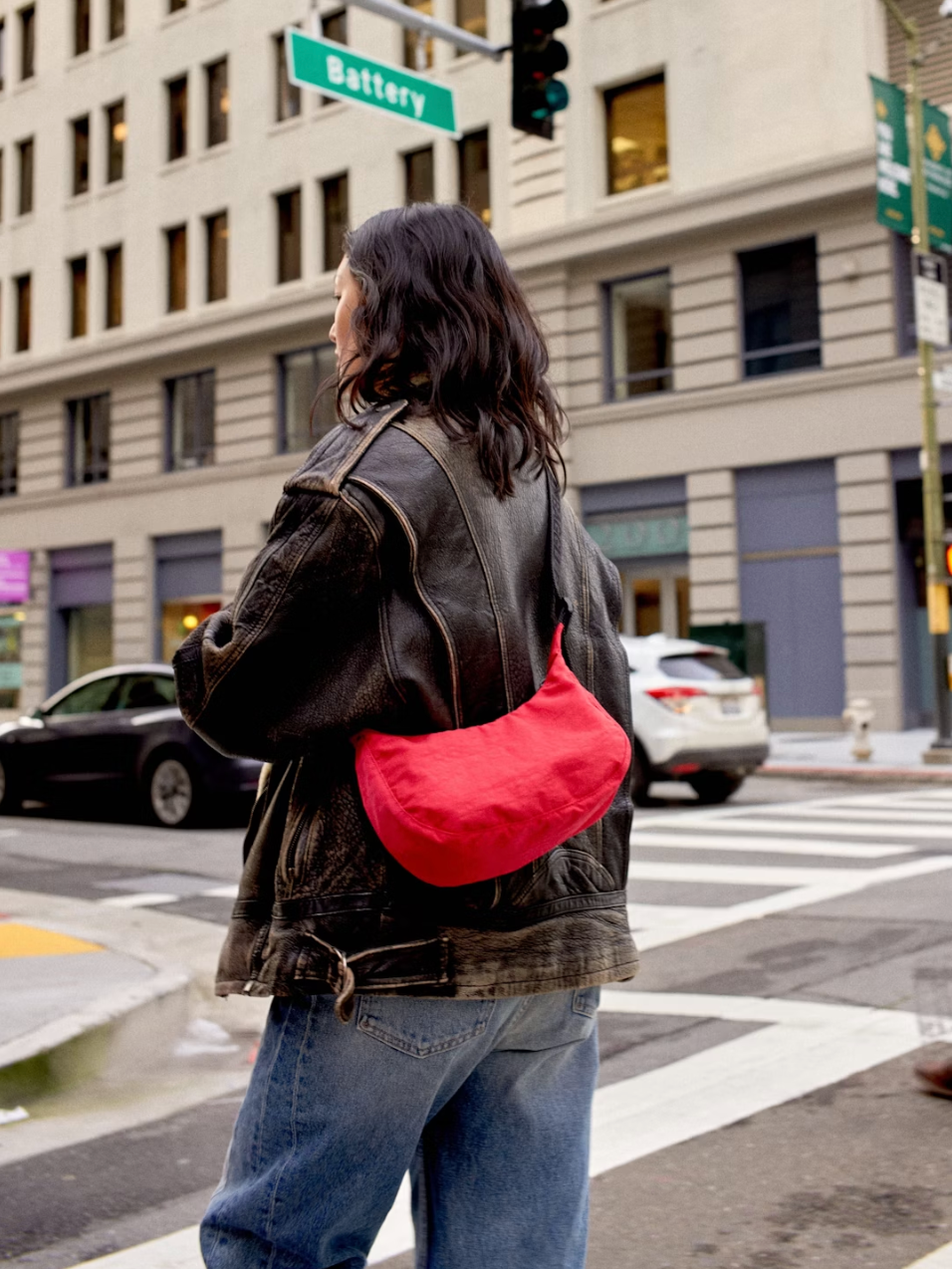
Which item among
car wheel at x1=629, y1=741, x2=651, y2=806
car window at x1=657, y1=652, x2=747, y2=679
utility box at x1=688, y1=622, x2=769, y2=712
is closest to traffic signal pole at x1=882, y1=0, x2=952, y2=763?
utility box at x1=688, y1=622, x2=769, y2=712

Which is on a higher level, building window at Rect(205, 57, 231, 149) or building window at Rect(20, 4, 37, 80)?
building window at Rect(20, 4, 37, 80)

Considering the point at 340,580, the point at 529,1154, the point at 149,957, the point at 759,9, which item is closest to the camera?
the point at 340,580

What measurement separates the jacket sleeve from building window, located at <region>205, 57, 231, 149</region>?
29398 mm

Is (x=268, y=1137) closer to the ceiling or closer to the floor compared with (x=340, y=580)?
closer to the floor

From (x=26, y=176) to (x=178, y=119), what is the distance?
532 cm

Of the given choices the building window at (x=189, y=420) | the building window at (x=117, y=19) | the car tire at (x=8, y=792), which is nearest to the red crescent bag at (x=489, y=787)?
the car tire at (x=8, y=792)

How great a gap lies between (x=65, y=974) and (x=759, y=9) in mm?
19758

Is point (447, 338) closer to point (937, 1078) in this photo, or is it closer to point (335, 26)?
point (937, 1078)

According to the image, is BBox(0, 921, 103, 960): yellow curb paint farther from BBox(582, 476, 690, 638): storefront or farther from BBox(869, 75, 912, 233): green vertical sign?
BBox(582, 476, 690, 638): storefront

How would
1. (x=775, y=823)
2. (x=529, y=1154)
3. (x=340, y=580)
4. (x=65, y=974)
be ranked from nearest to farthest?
1. (x=340, y=580)
2. (x=529, y=1154)
3. (x=65, y=974)
4. (x=775, y=823)

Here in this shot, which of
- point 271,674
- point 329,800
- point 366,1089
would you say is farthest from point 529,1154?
point 271,674

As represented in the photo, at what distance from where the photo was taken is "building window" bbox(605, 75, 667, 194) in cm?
2302

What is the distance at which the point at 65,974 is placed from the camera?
6.13 metres

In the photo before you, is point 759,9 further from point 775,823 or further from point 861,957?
point 861,957
